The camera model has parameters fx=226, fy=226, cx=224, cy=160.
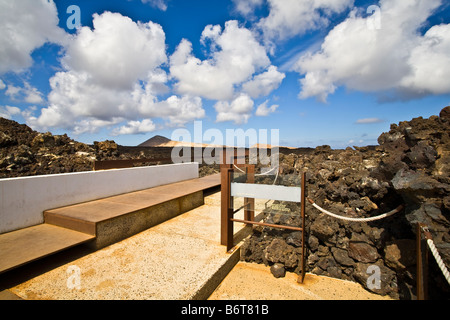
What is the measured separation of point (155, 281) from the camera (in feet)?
8.50

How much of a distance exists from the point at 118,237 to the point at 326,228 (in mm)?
3364

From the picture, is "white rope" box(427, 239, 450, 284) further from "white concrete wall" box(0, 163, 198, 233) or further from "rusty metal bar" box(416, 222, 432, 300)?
"white concrete wall" box(0, 163, 198, 233)

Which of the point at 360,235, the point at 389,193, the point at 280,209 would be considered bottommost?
the point at 360,235

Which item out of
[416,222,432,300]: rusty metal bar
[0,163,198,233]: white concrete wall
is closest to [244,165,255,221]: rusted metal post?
[416,222,432,300]: rusty metal bar

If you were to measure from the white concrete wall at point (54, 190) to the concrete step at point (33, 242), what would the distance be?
24 centimetres

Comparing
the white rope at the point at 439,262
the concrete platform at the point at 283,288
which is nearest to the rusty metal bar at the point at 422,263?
the white rope at the point at 439,262

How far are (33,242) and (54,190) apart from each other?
4.12ft

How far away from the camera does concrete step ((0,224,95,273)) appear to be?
8.73ft

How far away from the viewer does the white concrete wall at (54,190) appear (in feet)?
11.6

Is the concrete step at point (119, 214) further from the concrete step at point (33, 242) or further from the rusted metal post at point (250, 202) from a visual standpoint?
the rusted metal post at point (250, 202)

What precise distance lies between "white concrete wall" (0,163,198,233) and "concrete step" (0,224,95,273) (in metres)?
0.24
